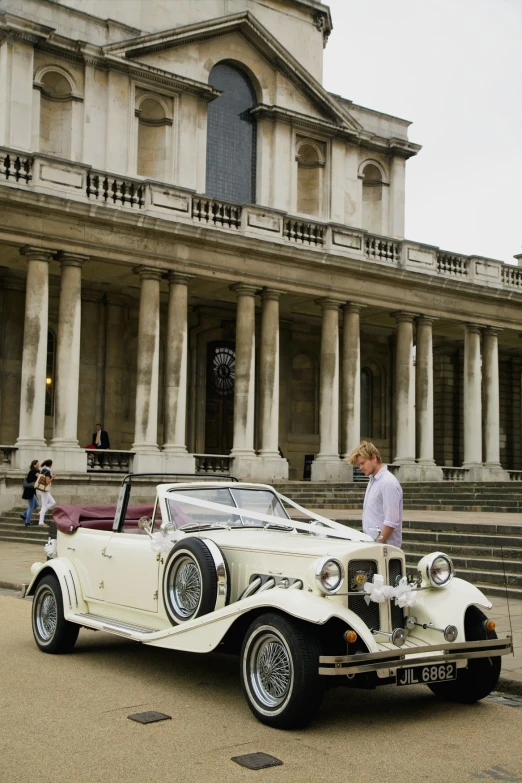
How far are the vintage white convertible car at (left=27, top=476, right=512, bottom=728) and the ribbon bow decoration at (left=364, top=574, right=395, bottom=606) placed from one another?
12 mm

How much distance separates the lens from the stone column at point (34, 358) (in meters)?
22.8

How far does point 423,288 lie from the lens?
97.8ft

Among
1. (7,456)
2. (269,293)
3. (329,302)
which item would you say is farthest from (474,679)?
(329,302)

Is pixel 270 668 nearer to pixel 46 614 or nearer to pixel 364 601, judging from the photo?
pixel 364 601

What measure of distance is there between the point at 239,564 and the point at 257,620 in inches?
28.2

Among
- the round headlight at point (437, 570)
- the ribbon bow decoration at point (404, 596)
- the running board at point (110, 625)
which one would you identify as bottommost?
the running board at point (110, 625)

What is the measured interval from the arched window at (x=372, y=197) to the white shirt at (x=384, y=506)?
88.8ft

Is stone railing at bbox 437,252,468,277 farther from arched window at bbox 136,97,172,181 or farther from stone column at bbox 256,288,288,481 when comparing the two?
arched window at bbox 136,97,172,181

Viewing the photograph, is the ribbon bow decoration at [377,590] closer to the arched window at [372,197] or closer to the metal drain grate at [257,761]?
the metal drain grate at [257,761]

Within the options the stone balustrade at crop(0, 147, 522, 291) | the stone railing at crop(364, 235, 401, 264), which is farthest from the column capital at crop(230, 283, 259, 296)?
the stone railing at crop(364, 235, 401, 264)

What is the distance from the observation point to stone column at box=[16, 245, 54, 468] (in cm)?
2281

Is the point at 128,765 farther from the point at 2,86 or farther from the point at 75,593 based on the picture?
the point at 2,86

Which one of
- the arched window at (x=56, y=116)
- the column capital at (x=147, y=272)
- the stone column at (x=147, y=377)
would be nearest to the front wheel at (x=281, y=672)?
the stone column at (x=147, y=377)

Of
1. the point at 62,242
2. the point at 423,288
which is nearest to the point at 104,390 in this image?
the point at 62,242
